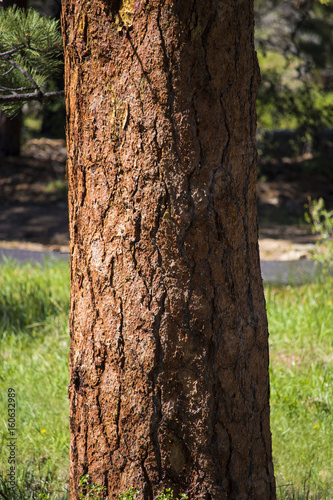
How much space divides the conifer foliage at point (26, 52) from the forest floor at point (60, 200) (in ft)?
13.9

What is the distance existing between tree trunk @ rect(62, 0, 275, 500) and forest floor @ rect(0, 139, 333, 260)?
4601 mm

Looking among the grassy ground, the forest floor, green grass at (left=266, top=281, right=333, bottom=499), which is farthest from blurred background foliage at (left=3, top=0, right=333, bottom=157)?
green grass at (left=266, top=281, right=333, bottom=499)

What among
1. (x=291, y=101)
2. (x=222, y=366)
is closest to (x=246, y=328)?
(x=222, y=366)

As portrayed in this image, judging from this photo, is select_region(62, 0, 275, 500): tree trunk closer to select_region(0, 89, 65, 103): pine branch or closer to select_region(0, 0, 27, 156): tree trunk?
select_region(0, 89, 65, 103): pine branch

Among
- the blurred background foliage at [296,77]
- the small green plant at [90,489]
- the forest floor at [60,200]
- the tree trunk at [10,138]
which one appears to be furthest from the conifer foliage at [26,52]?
the tree trunk at [10,138]

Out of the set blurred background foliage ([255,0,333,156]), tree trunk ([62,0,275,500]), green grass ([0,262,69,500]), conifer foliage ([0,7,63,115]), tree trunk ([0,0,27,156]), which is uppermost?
blurred background foliage ([255,0,333,156])

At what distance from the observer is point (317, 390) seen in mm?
2951

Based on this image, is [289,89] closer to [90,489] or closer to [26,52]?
[26,52]

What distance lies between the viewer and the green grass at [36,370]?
8.42 feet

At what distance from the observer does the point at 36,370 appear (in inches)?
131

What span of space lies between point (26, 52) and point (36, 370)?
74.6 inches

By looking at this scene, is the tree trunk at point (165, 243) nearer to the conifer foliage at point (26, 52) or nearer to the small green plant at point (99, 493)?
the small green plant at point (99, 493)

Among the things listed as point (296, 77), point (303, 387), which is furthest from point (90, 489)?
point (296, 77)

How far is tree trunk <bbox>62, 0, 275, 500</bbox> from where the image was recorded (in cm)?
162
